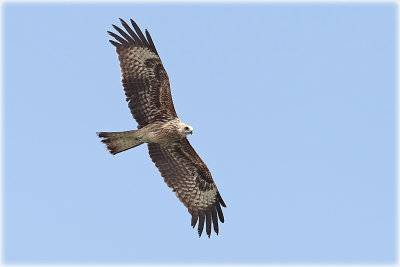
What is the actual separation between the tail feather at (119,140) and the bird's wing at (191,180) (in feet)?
2.92

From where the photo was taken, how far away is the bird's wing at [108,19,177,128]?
55.2 feet

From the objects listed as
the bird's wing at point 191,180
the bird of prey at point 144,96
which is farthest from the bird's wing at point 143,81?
the bird's wing at point 191,180

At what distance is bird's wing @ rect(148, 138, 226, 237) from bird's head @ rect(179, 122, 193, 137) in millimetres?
736

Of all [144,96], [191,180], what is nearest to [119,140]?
[144,96]

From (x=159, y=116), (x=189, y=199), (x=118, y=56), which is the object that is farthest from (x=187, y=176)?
(x=118, y=56)

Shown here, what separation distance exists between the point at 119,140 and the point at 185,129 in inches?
51.6

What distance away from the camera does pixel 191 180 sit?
1798 cm

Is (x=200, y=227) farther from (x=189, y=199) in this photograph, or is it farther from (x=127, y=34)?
(x=127, y=34)

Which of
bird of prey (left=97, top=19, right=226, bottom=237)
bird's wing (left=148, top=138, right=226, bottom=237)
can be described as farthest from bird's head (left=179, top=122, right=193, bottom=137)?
bird's wing (left=148, top=138, right=226, bottom=237)

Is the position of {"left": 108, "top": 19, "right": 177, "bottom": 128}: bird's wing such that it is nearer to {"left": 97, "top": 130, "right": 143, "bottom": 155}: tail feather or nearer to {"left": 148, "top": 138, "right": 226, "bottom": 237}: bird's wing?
A: {"left": 97, "top": 130, "right": 143, "bottom": 155}: tail feather

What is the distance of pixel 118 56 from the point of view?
16.9 metres

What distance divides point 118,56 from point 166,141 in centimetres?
193

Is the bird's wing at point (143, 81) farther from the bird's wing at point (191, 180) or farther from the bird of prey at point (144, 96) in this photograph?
the bird's wing at point (191, 180)

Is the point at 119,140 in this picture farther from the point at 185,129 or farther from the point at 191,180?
the point at 191,180
